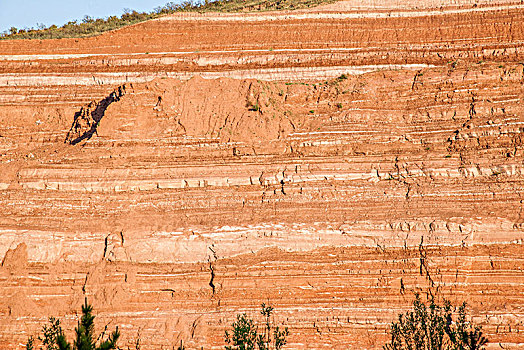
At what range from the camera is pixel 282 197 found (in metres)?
15.1

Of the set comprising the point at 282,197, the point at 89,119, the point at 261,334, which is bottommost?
the point at 261,334

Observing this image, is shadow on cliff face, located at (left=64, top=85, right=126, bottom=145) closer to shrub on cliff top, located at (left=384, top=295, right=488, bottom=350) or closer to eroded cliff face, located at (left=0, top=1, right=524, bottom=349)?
eroded cliff face, located at (left=0, top=1, right=524, bottom=349)

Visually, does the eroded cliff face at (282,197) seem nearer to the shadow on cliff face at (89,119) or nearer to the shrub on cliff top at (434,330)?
the shadow on cliff face at (89,119)

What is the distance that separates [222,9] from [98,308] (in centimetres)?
1487

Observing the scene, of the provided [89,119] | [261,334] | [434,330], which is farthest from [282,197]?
[89,119]

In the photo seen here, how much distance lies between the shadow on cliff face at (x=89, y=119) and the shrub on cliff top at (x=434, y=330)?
11.3 meters

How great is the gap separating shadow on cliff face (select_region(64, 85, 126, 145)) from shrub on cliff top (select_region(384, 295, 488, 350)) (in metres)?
11.3

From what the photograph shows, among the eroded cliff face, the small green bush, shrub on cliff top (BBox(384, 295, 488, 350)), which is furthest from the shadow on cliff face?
shrub on cliff top (BBox(384, 295, 488, 350))

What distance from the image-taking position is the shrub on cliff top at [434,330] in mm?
12000

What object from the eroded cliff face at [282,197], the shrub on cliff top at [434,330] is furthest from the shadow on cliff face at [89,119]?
the shrub on cliff top at [434,330]

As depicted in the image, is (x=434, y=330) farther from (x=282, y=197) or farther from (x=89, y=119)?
(x=89, y=119)

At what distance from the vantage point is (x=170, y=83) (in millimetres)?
17750

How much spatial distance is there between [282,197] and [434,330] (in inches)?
213

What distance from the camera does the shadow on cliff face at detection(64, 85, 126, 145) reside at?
17.4 metres
